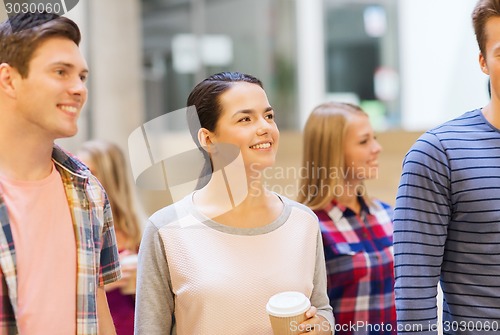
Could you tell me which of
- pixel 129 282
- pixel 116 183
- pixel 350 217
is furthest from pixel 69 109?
pixel 116 183

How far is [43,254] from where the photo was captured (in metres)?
1.51

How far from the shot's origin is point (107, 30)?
5.54m

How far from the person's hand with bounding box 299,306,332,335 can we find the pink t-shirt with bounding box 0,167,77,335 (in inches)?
21.4

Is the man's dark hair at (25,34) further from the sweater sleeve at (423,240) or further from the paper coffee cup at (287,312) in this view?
the sweater sleeve at (423,240)

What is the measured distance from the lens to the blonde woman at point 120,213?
2467mm

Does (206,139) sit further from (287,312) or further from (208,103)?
(287,312)

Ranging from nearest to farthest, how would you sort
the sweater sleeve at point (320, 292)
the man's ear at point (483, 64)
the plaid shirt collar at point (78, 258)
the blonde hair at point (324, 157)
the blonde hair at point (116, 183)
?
the plaid shirt collar at point (78, 258)
the man's ear at point (483, 64)
the sweater sleeve at point (320, 292)
the blonde hair at point (324, 157)
the blonde hair at point (116, 183)

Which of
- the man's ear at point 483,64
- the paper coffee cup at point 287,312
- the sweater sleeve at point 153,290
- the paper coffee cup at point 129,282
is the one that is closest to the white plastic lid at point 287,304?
the paper coffee cup at point 287,312

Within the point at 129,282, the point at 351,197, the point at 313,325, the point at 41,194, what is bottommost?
the point at 129,282

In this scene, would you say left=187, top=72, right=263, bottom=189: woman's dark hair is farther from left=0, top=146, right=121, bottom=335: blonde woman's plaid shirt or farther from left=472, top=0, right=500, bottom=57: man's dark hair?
left=472, top=0, right=500, bottom=57: man's dark hair

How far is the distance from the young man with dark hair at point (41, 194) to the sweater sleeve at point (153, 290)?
0.17 metres

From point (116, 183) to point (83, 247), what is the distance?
50.1 inches

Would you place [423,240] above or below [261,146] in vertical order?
below

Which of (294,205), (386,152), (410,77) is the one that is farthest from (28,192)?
(410,77)
